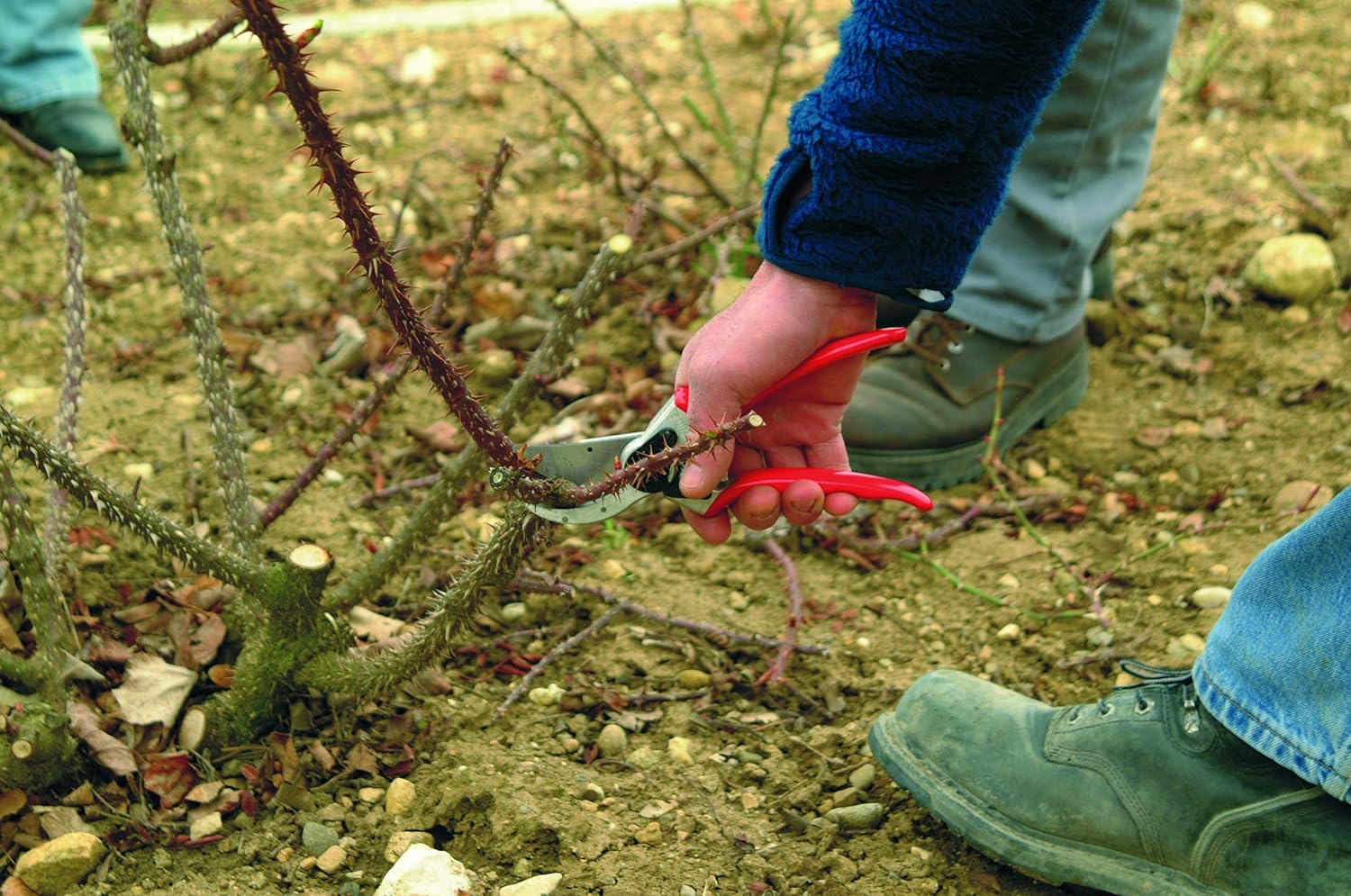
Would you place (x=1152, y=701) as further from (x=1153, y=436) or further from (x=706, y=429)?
(x=1153, y=436)

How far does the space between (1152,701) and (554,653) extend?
93cm

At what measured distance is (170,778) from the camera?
1830 millimetres

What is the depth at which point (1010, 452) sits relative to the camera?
2746 mm

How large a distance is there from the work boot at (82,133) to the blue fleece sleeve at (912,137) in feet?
8.32

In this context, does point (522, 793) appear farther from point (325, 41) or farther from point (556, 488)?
point (325, 41)

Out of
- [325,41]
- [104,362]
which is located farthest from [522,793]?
[325,41]

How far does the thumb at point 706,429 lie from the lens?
169cm

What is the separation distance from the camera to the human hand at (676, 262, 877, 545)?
169cm

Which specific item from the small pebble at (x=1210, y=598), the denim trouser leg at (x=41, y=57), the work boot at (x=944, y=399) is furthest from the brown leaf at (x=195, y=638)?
the denim trouser leg at (x=41, y=57)

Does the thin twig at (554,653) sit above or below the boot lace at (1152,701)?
above

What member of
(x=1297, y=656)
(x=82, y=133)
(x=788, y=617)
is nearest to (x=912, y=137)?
(x=1297, y=656)

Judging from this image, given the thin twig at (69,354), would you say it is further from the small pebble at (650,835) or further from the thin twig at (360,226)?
the small pebble at (650,835)

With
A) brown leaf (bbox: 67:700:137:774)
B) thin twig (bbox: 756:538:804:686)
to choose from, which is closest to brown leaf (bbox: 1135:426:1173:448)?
thin twig (bbox: 756:538:804:686)

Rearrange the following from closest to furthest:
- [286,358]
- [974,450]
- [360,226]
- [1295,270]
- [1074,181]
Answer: [360,226], [1074,181], [974,450], [286,358], [1295,270]
